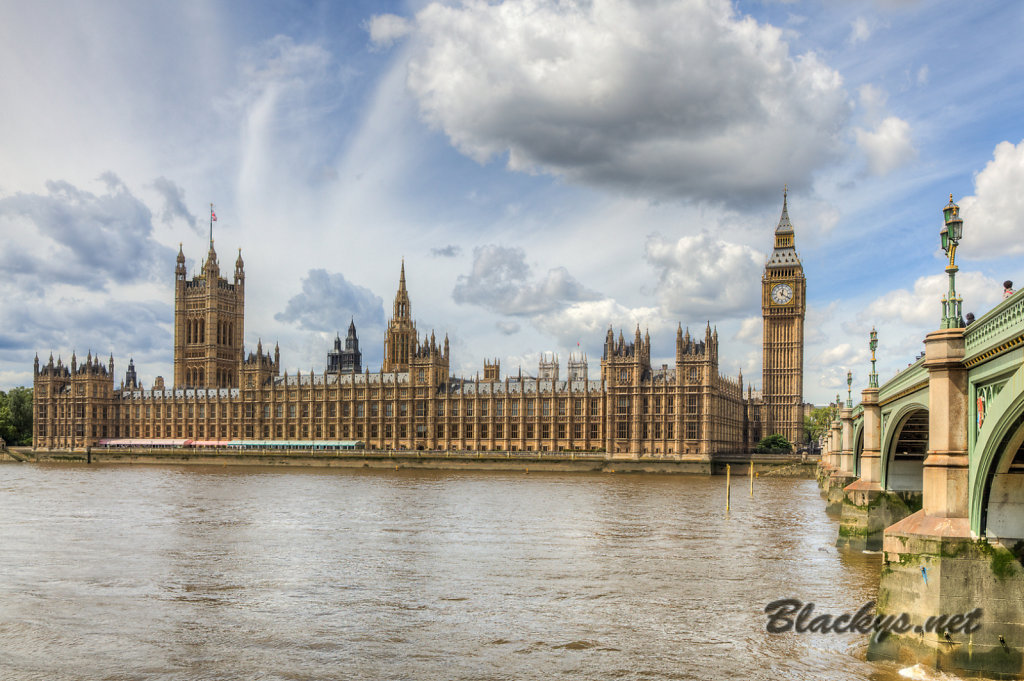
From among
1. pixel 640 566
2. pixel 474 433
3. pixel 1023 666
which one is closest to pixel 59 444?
pixel 474 433

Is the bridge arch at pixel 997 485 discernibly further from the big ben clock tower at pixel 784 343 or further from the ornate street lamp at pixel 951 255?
the big ben clock tower at pixel 784 343

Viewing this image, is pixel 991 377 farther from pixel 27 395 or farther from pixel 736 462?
pixel 27 395

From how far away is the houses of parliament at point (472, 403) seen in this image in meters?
129

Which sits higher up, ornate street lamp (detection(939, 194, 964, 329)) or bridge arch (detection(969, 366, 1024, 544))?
ornate street lamp (detection(939, 194, 964, 329))

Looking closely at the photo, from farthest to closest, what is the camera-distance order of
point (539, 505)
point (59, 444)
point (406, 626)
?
point (59, 444) < point (539, 505) < point (406, 626)

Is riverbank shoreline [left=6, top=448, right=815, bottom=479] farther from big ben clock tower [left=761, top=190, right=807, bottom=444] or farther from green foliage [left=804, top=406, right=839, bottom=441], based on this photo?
green foliage [left=804, top=406, right=839, bottom=441]

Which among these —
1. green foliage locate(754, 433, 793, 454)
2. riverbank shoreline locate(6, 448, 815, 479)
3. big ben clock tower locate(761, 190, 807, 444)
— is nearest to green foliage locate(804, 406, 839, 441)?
big ben clock tower locate(761, 190, 807, 444)

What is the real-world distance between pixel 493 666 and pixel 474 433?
11990 centimetres

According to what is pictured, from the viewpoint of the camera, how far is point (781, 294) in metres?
158

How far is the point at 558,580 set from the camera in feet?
111

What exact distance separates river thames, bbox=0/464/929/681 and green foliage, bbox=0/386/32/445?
131907 mm

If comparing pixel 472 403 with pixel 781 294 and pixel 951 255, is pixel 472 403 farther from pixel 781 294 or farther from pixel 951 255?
pixel 951 255

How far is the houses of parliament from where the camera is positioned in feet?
424

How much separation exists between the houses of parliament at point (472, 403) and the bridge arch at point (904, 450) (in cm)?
8071
